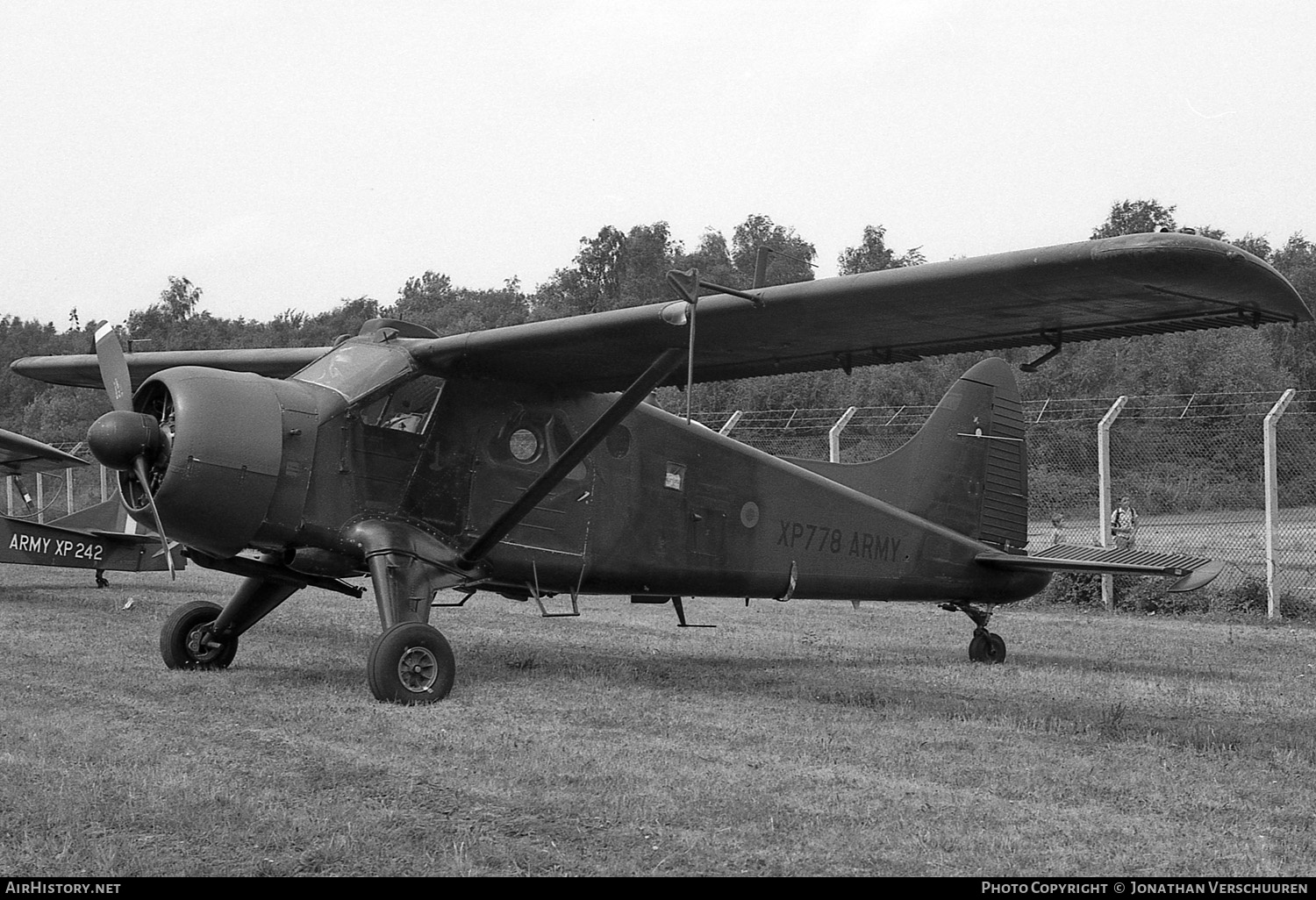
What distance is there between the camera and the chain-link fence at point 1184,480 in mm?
16578

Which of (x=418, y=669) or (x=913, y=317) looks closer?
(x=913, y=317)

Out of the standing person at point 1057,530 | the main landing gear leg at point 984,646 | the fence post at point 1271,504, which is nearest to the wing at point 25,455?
the main landing gear leg at point 984,646

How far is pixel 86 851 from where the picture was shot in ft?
14.6

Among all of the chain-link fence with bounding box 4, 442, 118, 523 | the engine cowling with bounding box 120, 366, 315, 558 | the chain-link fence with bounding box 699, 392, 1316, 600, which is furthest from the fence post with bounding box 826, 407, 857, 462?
the chain-link fence with bounding box 4, 442, 118, 523

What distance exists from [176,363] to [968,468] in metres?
7.86

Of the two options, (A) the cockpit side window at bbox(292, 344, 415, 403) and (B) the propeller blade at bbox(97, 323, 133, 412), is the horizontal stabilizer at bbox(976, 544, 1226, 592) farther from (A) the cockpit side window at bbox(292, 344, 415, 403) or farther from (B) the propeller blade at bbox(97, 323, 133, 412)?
(B) the propeller blade at bbox(97, 323, 133, 412)

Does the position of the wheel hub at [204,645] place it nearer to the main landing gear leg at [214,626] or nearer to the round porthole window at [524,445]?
the main landing gear leg at [214,626]

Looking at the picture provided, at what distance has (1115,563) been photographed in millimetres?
10766

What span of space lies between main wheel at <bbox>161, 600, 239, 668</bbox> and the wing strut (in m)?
2.19

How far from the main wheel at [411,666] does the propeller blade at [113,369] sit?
2470 mm

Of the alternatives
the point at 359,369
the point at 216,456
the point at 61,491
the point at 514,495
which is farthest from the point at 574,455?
the point at 61,491

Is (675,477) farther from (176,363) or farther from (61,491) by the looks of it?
(61,491)

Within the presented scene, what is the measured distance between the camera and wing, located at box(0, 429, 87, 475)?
17945 millimetres

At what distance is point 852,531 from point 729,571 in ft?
4.76
